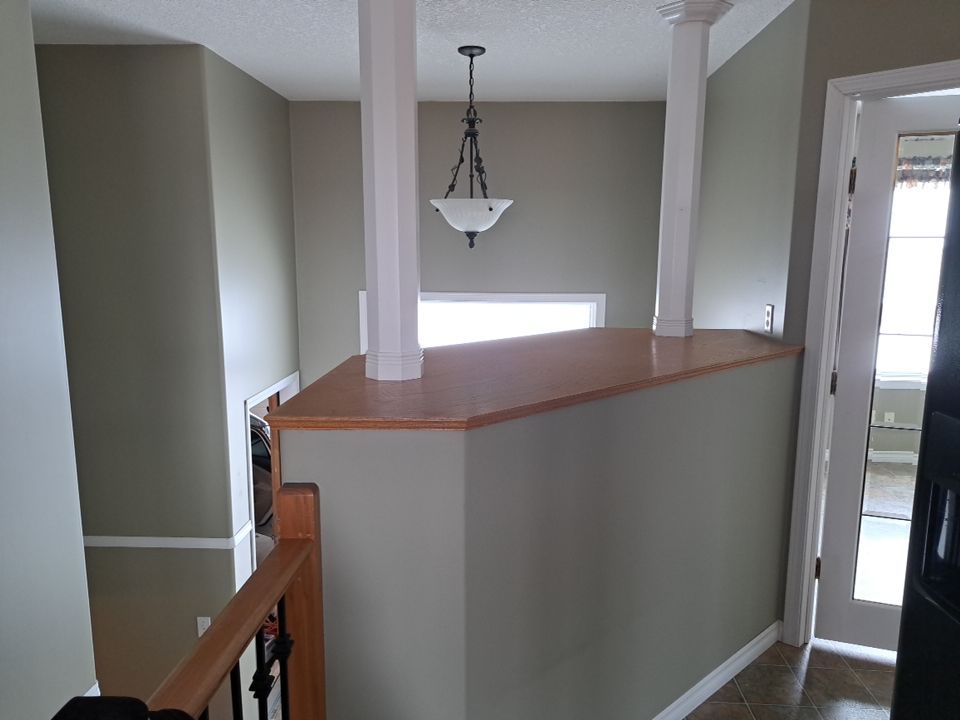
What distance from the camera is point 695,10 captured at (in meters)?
2.49

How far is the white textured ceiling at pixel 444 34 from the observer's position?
115 inches

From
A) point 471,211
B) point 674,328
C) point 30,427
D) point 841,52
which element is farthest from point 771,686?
point 471,211

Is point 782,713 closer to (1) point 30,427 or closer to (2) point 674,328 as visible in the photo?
(2) point 674,328

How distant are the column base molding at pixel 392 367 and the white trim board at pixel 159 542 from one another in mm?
2566

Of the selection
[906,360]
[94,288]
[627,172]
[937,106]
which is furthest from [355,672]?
[627,172]

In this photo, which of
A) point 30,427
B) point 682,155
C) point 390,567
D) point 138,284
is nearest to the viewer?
point 390,567

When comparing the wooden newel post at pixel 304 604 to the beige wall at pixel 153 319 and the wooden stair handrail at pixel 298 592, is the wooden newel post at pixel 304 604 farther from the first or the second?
the beige wall at pixel 153 319

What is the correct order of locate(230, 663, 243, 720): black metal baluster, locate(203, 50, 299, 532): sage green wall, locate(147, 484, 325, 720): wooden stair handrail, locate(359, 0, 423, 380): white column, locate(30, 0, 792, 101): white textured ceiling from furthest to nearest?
1. locate(203, 50, 299, 532): sage green wall
2. locate(30, 0, 792, 101): white textured ceiling
3. locate(359, 0, 423, 380): white column
4. locate(147, 484, 325, 720): wooden stair handrail
5. locate(230, 663, 243, 720): black metal baluster

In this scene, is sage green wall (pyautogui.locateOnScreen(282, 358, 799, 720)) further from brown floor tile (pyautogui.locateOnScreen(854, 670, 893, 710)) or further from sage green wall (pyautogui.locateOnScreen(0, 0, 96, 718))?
sage green wall (pyautogui.locateOnScreen(0, 0, 96, 718))

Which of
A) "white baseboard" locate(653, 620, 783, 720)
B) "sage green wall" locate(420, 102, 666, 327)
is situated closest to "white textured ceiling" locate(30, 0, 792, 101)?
"sage green wall" locate(420, 102, 666, 327)

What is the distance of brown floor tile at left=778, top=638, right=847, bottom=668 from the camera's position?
2.47 m

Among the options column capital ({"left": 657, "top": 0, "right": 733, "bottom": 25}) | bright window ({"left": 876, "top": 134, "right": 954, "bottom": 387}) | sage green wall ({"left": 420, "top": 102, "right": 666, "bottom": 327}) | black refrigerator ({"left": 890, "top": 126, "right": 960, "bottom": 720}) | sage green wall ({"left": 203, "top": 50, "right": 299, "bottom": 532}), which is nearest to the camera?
black refrigerator ({"left": 890, "top": 126, "right": 960, "bottom": 720})

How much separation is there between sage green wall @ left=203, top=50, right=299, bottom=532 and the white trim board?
112mm

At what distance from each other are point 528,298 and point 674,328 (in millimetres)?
2397
